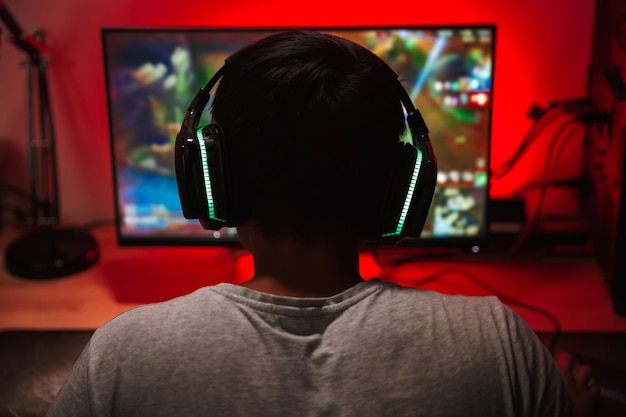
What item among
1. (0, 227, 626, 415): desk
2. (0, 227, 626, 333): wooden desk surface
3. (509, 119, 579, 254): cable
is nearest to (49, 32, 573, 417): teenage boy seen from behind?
(0, 227, 626, 415): desk

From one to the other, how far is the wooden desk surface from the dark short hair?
0.64 m

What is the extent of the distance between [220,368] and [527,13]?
1.09m

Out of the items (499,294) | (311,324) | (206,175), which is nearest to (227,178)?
(206,175)

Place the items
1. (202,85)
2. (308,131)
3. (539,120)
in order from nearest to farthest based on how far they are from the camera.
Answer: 1. (308,131)
2. (202,85)
3. (539,120)

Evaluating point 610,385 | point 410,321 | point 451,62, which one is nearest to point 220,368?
point 410,321

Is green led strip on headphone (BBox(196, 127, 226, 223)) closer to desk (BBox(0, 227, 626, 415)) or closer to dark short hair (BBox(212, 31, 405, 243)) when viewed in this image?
dark short hair (BBox(212, 31, 405, 243))

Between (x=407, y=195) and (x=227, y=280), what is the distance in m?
0.70

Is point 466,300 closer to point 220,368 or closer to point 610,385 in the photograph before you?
point 220,368

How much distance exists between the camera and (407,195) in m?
0.76

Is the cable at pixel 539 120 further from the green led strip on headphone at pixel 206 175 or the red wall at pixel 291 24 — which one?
the green led strip on headphone at pixel 206 175

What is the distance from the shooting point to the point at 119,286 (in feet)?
4.63

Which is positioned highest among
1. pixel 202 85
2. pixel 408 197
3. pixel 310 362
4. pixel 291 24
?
pixel 291 24

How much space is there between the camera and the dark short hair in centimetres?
68

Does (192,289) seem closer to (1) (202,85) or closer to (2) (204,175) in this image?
(1) (202,85)
